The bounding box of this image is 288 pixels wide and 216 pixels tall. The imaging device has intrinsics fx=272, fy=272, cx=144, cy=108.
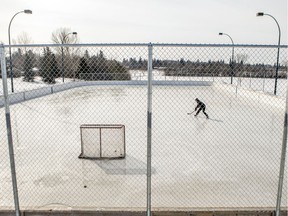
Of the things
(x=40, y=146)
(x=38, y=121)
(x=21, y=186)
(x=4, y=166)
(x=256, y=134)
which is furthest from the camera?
(x=38, y=121)

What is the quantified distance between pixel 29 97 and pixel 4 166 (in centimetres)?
1654

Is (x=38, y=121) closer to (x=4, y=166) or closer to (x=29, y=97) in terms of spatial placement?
(x=4, y=166)

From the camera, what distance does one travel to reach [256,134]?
37.2 ft

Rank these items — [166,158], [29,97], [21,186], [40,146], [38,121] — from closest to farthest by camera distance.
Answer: [21,186], [166,158], [40,146], [38,121], [29,97]

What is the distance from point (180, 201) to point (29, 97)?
20440 millimetres

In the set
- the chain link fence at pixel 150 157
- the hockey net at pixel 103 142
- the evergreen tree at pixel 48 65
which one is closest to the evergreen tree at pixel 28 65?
the chain link fence at pixel 150 157

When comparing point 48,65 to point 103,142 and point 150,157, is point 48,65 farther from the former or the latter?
point 150,157

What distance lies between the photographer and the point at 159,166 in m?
7.45

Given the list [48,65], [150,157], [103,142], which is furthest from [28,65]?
[150,157]

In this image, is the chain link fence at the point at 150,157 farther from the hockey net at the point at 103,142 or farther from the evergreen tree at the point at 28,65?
the evergreen tree at the point at 28,65

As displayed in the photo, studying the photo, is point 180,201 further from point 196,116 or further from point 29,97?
point 29,97

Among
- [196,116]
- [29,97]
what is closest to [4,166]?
[196,116]

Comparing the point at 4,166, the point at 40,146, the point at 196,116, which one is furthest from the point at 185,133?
the point at 4,166

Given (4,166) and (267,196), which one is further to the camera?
(4,166)
